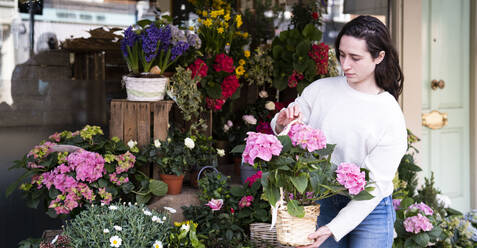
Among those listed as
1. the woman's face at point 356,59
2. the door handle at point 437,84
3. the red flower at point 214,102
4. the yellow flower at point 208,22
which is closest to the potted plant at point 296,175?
the woman's face at point 356,59

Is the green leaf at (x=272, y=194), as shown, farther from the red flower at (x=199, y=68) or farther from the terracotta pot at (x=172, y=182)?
the red flower at (x=199, y=68)

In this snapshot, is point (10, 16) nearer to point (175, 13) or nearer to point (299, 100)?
point (175, 13)

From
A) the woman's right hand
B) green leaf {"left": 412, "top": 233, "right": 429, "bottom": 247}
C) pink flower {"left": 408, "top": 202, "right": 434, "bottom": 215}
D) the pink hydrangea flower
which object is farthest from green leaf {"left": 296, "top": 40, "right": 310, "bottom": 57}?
the woman's right hand

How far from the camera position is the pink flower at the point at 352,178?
77.4 inches

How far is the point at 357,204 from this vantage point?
2.05 meters

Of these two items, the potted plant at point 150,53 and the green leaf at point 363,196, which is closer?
the green leaf at point 363,196

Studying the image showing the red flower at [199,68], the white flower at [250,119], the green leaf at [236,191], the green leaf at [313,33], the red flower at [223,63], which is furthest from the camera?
the green leaf at [313,33]

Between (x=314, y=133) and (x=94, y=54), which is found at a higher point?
(x=94, y=54)

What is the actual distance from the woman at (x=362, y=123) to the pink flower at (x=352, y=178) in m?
0.10

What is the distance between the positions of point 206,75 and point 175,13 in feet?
3.09

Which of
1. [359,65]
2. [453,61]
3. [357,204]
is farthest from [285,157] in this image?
[453,61]

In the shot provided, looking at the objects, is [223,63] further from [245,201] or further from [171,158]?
[245,201]

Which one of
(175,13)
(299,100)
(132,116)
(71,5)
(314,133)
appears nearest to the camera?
(314,133)

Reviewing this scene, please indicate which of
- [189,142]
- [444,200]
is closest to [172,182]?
[189,142]
